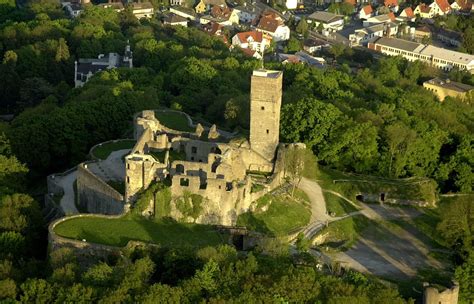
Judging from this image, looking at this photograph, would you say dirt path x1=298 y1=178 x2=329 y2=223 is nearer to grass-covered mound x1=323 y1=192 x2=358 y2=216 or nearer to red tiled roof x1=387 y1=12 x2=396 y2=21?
grass-covered mound x1=323 y1=192 x2=358 y2=216

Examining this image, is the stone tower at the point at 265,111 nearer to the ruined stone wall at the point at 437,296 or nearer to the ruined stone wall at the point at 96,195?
the ruined stone wall at the point at 96,195

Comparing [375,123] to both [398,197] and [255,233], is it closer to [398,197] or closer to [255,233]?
[398,197]

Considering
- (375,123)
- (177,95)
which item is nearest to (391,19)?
(177,95)

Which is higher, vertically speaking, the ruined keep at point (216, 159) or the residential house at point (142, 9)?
the ruined keep at point (216, 159)

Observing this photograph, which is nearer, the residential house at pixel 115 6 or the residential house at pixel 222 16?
the residential house at pixel 115 6

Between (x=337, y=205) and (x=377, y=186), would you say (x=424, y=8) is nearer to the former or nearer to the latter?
(x=377, y=186)

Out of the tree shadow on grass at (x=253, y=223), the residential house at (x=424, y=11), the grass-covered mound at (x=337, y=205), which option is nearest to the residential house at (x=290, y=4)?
the residential house at (x=424, y=11)

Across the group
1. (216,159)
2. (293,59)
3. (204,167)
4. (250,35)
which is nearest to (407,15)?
(250,35)
